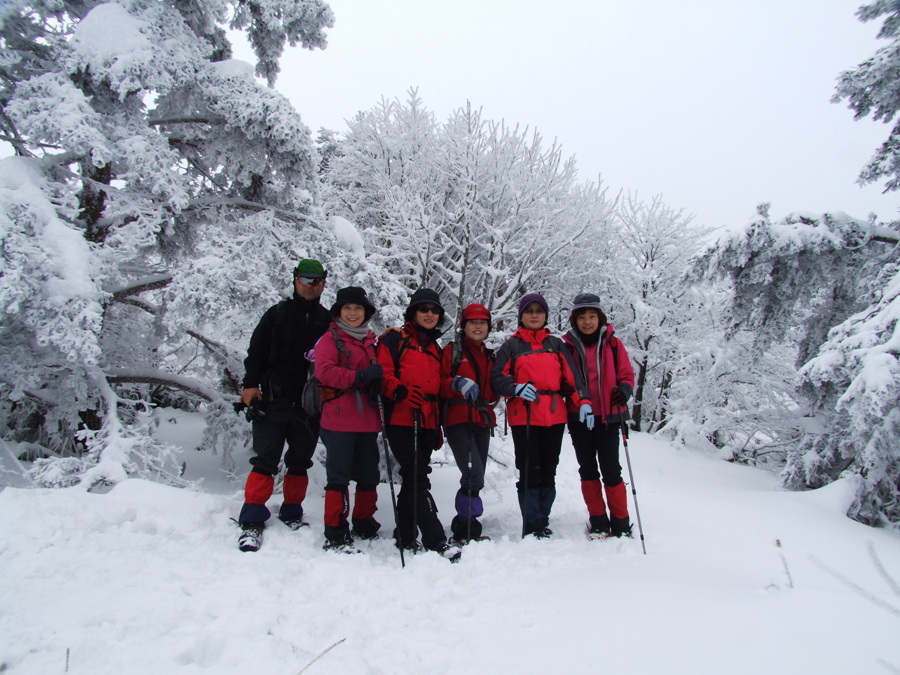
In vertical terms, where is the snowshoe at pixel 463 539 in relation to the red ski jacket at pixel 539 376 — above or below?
below

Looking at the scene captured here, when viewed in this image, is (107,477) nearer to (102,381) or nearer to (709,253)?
(102,381)

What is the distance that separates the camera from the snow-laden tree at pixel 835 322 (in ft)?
14.7

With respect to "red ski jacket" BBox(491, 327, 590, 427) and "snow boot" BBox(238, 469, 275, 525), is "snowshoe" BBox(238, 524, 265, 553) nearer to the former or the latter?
"snow boot" BBox(238, 469, 275, 525)

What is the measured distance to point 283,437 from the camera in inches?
158

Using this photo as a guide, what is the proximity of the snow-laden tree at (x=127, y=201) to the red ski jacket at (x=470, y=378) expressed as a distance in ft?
7.23

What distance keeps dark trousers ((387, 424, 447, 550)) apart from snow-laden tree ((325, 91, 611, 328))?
7156mm

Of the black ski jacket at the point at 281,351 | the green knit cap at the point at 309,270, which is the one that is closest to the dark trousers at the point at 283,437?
the black ski jacket at the point at 281,351

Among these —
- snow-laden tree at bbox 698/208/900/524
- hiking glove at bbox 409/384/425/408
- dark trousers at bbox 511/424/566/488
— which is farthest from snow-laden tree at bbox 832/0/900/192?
hiking glove at bbox 409/384/425/408

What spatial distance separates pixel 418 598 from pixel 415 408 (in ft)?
4.64

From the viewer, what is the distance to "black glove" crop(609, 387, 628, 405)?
3.94 metres

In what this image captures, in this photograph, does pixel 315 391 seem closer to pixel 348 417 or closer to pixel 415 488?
pixel 348 417

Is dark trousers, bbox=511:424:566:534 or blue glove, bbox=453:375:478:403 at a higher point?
blue glove, bbox=453:375:478:403

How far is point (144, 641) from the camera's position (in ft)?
6.93

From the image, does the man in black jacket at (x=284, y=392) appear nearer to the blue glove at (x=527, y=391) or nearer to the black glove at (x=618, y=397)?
the blue glove at (x=527, y=391)
